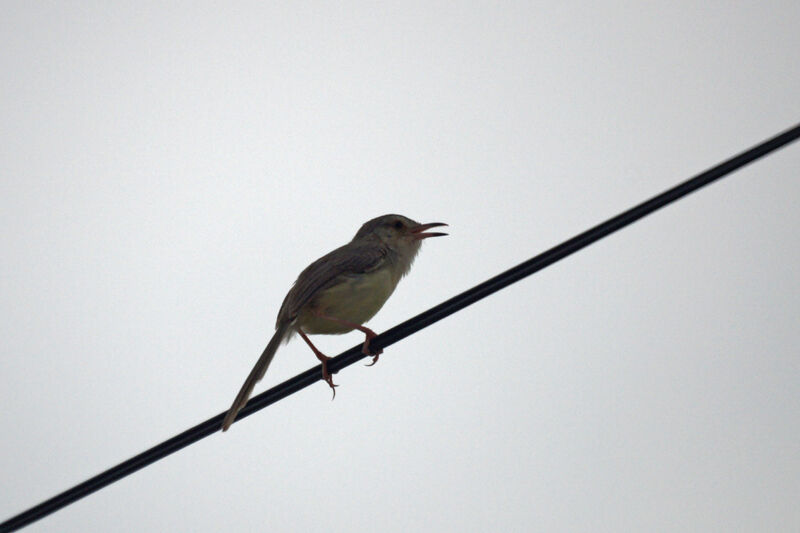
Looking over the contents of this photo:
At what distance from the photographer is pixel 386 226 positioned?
25.6 feet

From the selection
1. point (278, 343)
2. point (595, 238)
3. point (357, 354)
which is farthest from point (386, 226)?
point (595, 238)

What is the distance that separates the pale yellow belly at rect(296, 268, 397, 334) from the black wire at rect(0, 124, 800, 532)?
1.73 meters

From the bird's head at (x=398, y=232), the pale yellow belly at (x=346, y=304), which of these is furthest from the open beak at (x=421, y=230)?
the pale yellow belly at (x=346, y=304)

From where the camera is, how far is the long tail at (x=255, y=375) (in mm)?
4873

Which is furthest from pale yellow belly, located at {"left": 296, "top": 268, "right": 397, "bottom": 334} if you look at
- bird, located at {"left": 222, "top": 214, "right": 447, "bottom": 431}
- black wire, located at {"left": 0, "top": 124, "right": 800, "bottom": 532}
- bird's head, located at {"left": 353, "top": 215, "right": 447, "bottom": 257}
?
black wire, located at {"left": 0, "top": 124, "right": 800, "bottom": 532}

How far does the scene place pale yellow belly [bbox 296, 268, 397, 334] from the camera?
664 cm

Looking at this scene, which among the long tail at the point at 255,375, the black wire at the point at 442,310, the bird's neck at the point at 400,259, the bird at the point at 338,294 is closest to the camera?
the black wire at the point at 442,310

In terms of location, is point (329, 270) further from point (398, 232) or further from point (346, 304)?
point (398, 232)

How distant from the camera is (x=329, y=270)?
6.78m

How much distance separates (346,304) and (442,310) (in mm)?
2276

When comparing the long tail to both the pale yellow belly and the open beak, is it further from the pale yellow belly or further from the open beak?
the open beak

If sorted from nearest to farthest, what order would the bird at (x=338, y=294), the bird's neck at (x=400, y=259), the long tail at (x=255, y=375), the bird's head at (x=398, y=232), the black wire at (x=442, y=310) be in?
the black wire at (x=442, y=310) → the long tail at (x=255, y=375) → the bird at (x=338, y=294) → the bird's neck at (x=400, y=259) → the bird's head at (x=398, y=232)

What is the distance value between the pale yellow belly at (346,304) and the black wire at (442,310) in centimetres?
173

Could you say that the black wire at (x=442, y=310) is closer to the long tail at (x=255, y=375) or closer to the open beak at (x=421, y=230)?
the long tail at (x=255, y=375)
